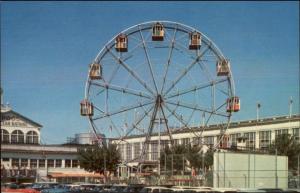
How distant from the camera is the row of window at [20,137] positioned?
351 ft

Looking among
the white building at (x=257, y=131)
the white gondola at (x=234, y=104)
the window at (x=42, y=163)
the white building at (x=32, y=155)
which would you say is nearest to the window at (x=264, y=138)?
the white building at (x=257, y=131)

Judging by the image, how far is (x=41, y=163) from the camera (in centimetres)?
10750

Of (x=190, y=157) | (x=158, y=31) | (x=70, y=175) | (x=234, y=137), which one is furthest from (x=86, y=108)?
(x=234, y=137)

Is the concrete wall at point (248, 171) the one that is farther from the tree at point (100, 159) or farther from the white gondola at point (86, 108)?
the tree at point (100, 159)

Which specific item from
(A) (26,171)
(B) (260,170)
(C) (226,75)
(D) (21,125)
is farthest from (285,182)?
(D) (21,125)

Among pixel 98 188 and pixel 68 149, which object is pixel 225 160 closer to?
pixel 98 188

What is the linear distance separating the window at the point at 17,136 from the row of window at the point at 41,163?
5.13 meters

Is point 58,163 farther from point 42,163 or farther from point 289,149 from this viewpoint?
point 289,149

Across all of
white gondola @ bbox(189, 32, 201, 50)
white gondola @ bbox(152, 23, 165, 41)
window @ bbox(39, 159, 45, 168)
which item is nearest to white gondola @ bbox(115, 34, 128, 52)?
white gondola @ bbox(152, 23, 165, 41)

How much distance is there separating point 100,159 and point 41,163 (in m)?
18.6

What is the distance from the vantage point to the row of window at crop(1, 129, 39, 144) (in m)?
107

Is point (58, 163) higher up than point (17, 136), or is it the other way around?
point (17, 136)

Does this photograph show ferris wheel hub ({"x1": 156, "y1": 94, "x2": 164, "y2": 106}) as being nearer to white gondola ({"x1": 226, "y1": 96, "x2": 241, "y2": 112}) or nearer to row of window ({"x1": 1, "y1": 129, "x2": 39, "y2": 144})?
white gondola ({"x1": 226, "y1": 96, "x2": 241, "y2": 112})

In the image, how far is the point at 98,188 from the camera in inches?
2291
